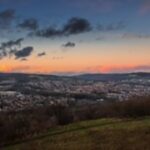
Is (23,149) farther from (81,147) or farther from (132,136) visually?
(132,136)

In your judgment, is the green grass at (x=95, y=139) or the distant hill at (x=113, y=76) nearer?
the green grass at (x=95, y=139)

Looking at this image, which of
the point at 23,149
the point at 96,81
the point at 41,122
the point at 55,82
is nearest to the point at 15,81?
the point at 55,82

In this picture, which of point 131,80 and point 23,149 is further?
point 131,80

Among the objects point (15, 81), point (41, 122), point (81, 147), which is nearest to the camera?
point (81, 147)

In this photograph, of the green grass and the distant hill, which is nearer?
the green grass

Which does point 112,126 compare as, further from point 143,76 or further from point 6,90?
point 143,76

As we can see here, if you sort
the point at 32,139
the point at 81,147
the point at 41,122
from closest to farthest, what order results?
the point at 81,147, the point at 32,139, the point at 41,122

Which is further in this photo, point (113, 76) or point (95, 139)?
point (113, 76)
